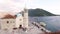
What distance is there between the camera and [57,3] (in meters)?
1.95

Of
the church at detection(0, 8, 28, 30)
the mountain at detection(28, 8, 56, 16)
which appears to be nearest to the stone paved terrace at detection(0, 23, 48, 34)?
the church at detection(0, 8, 28, 30)

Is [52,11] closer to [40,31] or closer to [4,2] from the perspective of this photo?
[40,31]

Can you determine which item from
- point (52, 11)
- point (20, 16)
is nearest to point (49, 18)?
point (52, 11)

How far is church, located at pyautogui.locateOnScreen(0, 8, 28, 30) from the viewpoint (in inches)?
73.7

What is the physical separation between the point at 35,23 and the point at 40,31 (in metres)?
0.12

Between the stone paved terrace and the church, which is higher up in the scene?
the church

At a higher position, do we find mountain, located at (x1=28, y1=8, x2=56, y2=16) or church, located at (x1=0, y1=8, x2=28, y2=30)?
mountain, located at (x1=28, y1=8, x2=56, y2=16)

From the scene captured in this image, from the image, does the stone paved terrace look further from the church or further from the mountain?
the mountain

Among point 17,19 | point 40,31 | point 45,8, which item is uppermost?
point 45,8

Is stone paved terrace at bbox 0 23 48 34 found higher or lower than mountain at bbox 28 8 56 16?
lower

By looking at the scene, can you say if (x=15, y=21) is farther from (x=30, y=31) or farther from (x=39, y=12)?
(x=39, y=12)

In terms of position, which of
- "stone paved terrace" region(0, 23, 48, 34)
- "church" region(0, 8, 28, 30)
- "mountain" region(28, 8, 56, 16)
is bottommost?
"stone paved terrace" region(0, 23, 48, 34)

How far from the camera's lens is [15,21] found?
1.89 m

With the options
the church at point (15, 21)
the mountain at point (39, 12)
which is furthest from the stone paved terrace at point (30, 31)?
the mountain at point (39, 12)
